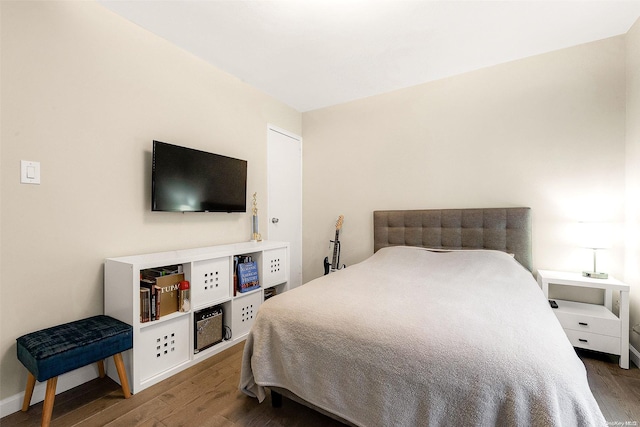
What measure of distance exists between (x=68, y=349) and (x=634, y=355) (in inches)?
145

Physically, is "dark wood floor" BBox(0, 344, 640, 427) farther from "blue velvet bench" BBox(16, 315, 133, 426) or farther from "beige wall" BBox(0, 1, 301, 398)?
"beige wall" BBox(0, 1, 301, 398)

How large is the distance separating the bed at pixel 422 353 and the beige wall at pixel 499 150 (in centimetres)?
97

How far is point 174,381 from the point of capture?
6.13 ft

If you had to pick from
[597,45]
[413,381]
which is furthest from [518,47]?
[413,381]

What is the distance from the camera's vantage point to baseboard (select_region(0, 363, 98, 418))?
1535 millimetres

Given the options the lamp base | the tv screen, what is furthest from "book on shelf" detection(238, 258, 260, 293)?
the lamp base

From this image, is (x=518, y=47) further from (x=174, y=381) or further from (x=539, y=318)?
(x=174, y=381)

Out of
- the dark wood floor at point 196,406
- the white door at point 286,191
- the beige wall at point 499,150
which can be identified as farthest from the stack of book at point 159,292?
the beige wall at point 499,150

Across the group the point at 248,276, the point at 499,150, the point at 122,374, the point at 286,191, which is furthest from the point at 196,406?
the point at 499,150

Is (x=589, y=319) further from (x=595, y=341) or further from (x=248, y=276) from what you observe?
(x=248, y=276)

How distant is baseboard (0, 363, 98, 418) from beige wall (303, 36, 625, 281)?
2.45 metres

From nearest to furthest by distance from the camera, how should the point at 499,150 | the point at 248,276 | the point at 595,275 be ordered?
the point at 595,275 < the point at 248,276 < the point at 499,150

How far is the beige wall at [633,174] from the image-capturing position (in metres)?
2.07

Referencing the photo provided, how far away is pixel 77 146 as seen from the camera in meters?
1.81
